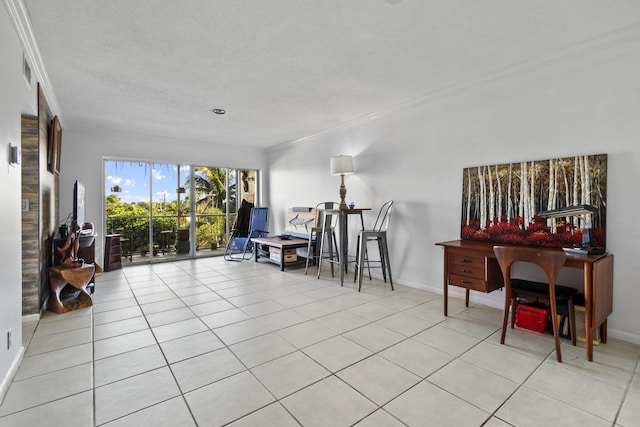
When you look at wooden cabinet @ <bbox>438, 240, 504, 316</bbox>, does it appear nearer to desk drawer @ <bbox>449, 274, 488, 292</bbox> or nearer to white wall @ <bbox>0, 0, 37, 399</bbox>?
desk drawer @ <bbox>449, 274, 488, 292</bbox>

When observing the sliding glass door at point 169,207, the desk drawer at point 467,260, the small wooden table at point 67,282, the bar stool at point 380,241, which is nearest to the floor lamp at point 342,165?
the bar stool at point 380,241

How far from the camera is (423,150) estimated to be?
404cm

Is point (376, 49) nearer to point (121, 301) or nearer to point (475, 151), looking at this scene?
point (475, 151)

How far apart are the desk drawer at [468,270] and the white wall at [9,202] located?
135 inches

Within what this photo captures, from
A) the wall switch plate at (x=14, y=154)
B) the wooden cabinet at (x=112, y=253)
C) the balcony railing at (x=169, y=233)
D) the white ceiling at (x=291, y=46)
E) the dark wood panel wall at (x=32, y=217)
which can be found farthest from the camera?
the balcony railing at (x=169, y=233)

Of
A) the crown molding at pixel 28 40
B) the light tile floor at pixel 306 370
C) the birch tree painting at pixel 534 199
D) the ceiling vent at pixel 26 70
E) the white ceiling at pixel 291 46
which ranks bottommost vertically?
the light tile floor at pixel 306 370

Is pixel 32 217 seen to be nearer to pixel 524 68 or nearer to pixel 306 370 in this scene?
pixel 306 370

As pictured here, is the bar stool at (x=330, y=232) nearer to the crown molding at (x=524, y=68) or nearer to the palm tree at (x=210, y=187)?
the crown molding at (x=524, y=68)

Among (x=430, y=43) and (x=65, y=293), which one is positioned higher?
(x=430, y=43)

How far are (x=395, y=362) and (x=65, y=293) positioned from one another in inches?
153

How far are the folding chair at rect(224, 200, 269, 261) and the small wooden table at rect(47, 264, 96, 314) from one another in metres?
2.91

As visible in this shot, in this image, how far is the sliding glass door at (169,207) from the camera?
5.89m

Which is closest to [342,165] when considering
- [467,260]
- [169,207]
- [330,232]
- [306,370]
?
[330,232]

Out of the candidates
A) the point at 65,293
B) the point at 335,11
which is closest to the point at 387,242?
the point at 335,11
